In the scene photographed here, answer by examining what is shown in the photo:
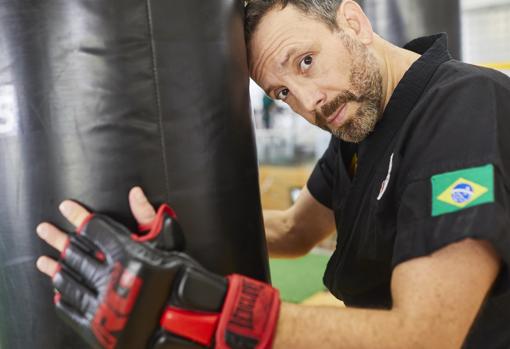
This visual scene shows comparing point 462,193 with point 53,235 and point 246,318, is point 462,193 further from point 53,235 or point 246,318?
point 53,235

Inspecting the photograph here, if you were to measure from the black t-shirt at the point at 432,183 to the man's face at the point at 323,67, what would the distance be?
7 cm

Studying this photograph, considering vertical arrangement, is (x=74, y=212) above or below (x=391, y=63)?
below

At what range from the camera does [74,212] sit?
1063mm

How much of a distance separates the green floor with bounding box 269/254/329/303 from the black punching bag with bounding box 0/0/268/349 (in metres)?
3.03

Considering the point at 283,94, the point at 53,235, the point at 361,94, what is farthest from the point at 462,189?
the point at 53,235

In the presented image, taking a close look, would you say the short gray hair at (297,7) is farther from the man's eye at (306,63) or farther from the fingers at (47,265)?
the fingers at (47,265)

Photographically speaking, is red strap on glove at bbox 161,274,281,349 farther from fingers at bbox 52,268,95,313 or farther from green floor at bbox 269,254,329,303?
green floor at bbox 269,254,329,303

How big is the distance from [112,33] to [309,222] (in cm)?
125

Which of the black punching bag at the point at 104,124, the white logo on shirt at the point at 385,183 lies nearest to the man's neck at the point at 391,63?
the white logo on shirt at the point at 385,183

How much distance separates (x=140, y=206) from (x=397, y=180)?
599 mm

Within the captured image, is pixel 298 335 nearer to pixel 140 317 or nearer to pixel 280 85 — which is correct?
pixel 140 317

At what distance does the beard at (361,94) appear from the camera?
1477 millimetres

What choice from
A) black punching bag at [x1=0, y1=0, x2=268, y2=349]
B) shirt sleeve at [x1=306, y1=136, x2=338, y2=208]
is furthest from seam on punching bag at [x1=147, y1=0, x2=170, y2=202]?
shirt sleeve at [x1=306, y1=136, x2=338, y2=208]

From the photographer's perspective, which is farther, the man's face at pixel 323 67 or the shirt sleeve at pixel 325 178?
the shirt sleeve at pixel 325 178
